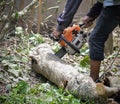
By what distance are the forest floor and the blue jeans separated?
0.82 meters

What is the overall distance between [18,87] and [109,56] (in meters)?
2.33

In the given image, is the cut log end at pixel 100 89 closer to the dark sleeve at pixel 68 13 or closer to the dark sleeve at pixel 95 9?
the dark sleeve at pixel 68 13

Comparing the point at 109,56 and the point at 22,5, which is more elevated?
the point at 22,5

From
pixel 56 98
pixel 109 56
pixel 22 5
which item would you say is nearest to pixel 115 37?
pixel 109 56

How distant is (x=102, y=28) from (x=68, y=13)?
20.0 inches

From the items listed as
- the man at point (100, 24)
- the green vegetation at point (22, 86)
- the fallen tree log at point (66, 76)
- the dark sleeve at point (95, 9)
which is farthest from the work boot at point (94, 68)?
the dark sleeve at point (95, 9)

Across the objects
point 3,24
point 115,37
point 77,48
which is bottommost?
point 115,37

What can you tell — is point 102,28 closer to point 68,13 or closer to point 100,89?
point 68,13

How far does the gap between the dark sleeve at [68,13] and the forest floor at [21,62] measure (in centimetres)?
82

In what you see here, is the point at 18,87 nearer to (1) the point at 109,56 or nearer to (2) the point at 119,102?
(2) the point at 119,102

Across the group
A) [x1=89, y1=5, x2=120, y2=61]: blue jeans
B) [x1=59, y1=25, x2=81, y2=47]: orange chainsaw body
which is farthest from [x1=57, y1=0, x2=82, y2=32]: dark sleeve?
[x1=89, y1=5, x2=120, y2=61]: blue jeans

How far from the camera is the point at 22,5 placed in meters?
6.44

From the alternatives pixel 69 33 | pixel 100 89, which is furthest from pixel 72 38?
pixel 100 89

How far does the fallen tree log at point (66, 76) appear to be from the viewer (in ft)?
11.8
